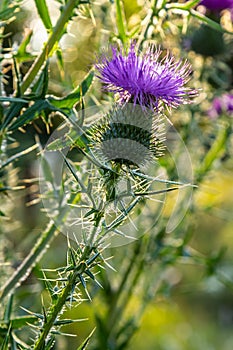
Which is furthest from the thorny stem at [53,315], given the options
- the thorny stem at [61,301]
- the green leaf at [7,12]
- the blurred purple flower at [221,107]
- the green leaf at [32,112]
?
the blurred purple flower at [221,107]

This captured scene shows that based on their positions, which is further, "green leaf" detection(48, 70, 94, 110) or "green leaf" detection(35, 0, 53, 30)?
"green leaf" detection(35, 0, 53, 30)

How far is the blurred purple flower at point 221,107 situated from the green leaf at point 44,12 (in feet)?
4.00

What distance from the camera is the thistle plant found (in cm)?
116

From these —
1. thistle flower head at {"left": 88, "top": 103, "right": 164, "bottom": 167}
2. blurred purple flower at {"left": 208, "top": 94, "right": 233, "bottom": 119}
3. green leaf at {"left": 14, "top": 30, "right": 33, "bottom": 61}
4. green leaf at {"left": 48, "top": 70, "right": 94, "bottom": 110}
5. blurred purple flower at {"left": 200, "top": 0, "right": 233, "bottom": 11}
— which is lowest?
blurred purple flower at {"left": 208, "top": 94, "right": 233, "bottom": 119}

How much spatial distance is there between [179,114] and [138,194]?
147 cm

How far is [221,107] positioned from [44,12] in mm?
1310

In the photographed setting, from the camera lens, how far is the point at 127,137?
51.2 inches

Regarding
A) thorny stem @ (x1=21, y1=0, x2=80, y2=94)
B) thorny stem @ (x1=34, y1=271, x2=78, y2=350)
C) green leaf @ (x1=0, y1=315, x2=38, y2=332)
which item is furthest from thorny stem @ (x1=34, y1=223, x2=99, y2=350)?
thorny stem @ (x1=21, y1=0, x2=80, y2=94)

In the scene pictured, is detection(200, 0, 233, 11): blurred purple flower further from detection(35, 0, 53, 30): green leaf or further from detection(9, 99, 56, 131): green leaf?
detection(9, 99, 56, 131): green leaf

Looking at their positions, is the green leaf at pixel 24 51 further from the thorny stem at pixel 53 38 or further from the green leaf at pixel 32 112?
the green leaf at pixel 32 112

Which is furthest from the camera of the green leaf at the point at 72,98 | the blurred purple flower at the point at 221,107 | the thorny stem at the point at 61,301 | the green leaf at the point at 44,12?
the blurred purple flower at the point at 221,107

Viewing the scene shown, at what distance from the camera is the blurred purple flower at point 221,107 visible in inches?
104

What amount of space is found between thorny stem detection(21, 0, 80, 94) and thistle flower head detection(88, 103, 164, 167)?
271mm

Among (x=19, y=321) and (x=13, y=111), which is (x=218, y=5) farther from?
(x=19, y=321)
